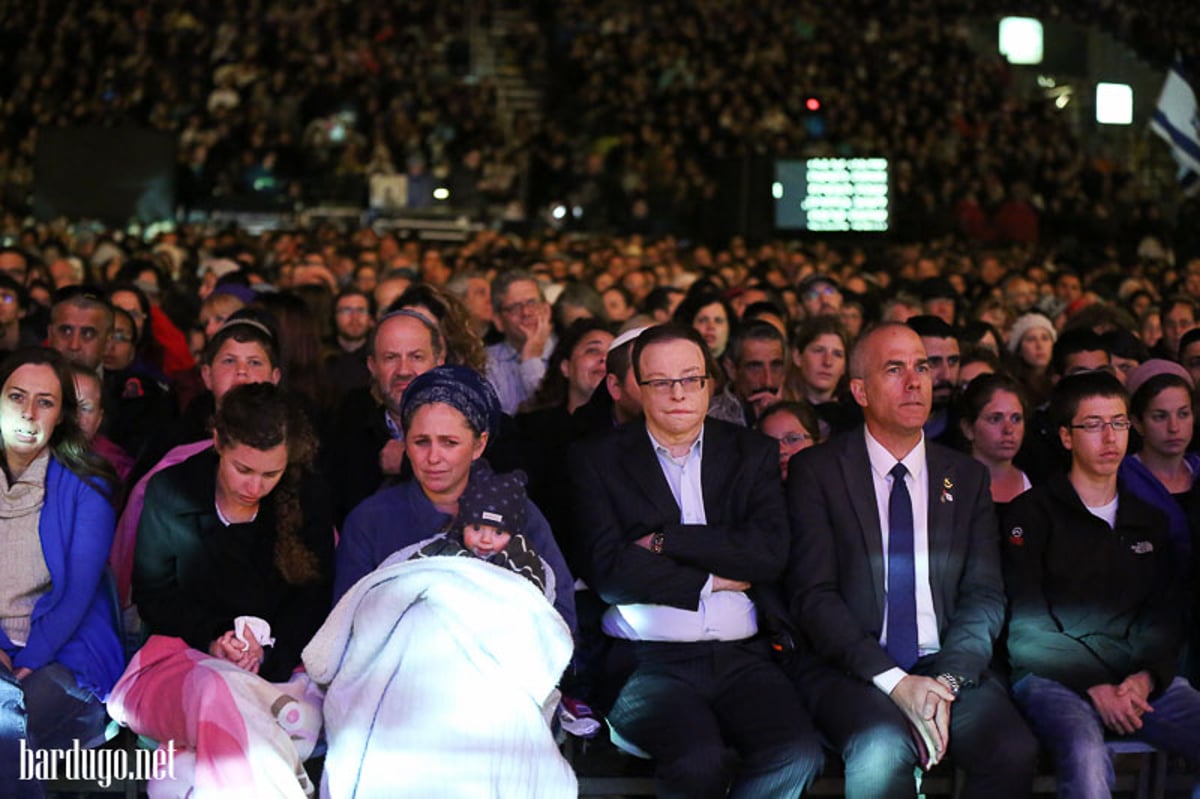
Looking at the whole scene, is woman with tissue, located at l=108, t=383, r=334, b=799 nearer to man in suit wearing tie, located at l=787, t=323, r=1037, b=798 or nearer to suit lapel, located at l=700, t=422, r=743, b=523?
suit lapel, located at l=700, t=422, r=743, b=523

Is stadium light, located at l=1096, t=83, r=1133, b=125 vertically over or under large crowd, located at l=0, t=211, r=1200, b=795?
over

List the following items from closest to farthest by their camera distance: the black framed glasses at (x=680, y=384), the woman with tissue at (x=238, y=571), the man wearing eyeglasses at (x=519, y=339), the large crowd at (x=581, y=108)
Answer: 1. the woman with tissue at (x=238, y=571)
2. the black framed glasses at (x=680, y=384)
3. the man wearing eyeglasses at (x=519, y=339)
4. the large crowd at (x=581, y=108)

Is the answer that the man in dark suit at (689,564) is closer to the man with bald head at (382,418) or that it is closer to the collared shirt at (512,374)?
the man with bald head at (382,418)

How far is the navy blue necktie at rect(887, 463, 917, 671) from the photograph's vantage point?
571 centimetres

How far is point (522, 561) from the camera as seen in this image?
209 inches

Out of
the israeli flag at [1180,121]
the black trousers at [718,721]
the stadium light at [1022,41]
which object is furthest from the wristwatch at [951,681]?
the stadium light at [1022,41]

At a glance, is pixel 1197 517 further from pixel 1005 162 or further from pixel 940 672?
pixel 1005 162

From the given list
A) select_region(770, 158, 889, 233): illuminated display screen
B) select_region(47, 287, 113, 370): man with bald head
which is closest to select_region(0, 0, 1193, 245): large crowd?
select_region(770, 158, 889, 233): illuminated display screen

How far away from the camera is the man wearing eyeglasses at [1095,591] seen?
5770 mm

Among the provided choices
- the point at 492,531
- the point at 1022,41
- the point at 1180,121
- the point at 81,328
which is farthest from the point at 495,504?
the point at 1022,41

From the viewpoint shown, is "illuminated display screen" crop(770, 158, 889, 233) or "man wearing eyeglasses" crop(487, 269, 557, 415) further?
"illuminated display screen" crop(770, 158, 889, 233)

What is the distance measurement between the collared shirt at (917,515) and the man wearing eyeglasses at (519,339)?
112 inches

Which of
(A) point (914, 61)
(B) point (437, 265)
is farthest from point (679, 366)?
(A) point (914, 61)

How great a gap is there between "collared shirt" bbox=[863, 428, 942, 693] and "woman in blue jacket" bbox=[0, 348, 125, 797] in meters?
2.48
